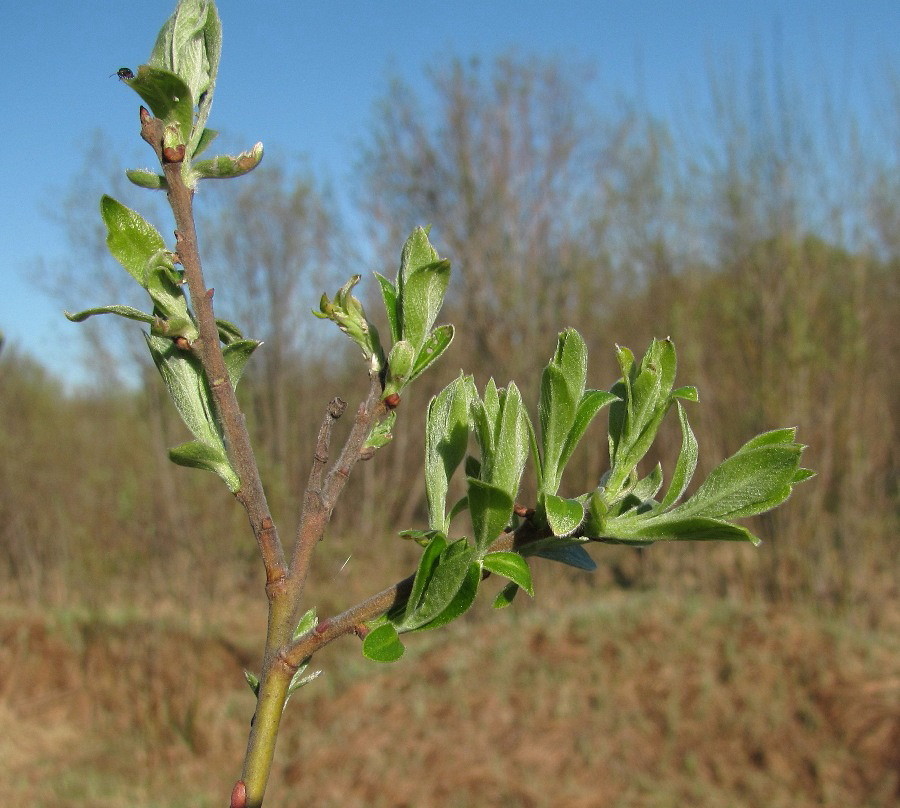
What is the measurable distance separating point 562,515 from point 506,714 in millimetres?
4423

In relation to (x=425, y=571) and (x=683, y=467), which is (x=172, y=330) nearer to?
(x=425, y=571)

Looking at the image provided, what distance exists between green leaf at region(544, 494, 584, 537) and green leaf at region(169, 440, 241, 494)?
193 mm

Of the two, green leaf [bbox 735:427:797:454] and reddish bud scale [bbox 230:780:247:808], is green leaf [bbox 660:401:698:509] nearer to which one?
green leaf [bbox 735:427:797:454]

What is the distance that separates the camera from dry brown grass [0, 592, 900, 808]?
3900 mm

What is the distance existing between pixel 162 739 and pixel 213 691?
62 centimetres

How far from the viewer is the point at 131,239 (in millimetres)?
502

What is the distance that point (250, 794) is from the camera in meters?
0.45

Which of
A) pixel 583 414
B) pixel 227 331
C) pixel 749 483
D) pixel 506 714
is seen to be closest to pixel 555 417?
pixel 583 414

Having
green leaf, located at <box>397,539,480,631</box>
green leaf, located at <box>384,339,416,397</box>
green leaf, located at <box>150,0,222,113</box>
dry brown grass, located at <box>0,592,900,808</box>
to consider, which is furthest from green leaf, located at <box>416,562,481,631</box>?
dry brown grass, located at <box>0,592,900,808</box>

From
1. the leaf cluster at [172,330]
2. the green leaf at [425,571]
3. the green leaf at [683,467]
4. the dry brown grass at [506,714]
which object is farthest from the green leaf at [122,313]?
the dry brown grass at [506,714]

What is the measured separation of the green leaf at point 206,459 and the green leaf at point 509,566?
163 mm

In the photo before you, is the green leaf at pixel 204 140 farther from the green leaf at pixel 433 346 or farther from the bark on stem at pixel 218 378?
the green leaf at pixel 433 346

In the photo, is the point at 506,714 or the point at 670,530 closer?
the point at 670,530

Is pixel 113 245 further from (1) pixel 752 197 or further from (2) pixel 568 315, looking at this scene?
(2) pixel 568 315
